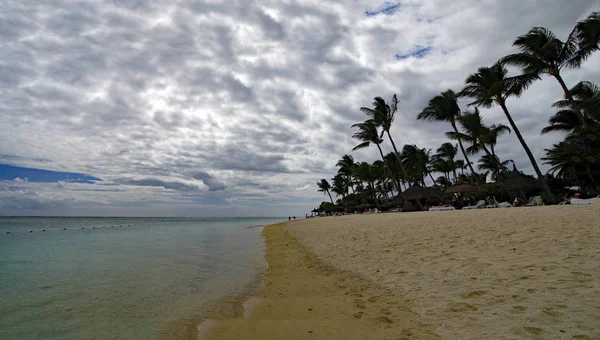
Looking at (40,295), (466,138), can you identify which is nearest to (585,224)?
(40,295)

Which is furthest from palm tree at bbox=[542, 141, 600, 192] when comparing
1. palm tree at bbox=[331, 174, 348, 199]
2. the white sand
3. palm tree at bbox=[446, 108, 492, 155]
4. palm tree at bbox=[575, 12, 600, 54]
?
palm tree at bbox=[331, 174, 348, 199]

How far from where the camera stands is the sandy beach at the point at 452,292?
3.26m

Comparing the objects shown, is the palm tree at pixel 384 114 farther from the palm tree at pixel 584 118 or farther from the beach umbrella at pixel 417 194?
the palm tree at pixel 584 118

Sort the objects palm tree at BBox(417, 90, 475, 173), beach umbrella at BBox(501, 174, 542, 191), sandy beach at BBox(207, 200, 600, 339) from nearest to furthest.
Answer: sandy beach at BBox(207, 200, 600, 339)
beach umbrella at BBox(501, 174, 542, 191)
palm tree at BBox(417, 90, 475, 173)

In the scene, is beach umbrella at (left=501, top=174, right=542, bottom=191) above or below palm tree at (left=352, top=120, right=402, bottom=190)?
below

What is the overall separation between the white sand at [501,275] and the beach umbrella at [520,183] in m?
14.1

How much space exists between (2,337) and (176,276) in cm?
396

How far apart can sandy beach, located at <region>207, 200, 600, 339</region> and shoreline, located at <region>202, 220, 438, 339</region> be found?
14 mm

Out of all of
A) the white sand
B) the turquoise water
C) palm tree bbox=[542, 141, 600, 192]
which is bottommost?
the turquoise water

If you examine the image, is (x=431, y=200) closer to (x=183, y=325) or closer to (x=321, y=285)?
(x=321, y=285)

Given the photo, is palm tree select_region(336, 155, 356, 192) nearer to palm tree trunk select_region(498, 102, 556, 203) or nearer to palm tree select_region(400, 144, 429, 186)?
palm tree select_region(400, 144, 429, 186)

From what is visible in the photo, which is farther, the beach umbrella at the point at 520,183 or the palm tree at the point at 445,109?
the palm tree at the point at 445,109

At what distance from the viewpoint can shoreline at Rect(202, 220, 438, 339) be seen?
140 inches

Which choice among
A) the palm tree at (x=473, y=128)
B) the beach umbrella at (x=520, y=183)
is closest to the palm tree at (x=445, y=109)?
the palm tree at (x=473, y=128)
